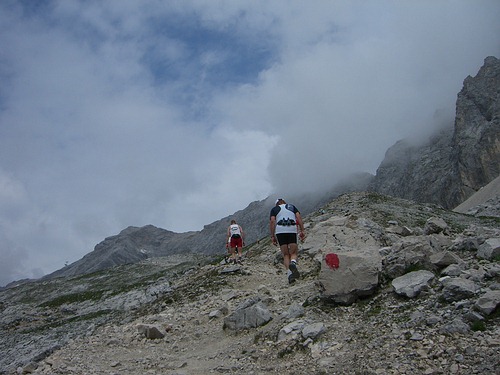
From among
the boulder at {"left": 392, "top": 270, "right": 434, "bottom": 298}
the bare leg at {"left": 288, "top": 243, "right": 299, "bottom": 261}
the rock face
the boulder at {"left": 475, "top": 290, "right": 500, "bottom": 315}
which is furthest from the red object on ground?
the rock face

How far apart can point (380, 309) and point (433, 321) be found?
5.39 ft

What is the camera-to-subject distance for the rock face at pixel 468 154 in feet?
481

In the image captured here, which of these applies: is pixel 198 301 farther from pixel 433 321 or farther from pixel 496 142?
pixel 496 142

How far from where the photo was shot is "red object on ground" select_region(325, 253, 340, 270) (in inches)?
426

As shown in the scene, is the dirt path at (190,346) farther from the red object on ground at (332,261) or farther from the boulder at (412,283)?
the boulder at (412,283)

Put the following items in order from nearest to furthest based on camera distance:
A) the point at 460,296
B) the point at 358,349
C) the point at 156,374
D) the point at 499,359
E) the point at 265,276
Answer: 1. the point at 499,359
2. the point at 358,349
3. the point at 460,296
4. the point at 156,374
5. the point at 265,276

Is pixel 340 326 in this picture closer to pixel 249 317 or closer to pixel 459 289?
pixel 459 289

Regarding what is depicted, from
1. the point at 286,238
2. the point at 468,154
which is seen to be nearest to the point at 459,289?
the point at 286,238

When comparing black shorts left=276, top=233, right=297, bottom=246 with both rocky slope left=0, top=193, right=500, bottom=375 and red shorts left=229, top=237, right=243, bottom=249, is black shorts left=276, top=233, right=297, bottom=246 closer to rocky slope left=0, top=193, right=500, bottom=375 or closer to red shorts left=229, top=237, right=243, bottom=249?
rocky slope left=0, top=193, right=500, bottom=375

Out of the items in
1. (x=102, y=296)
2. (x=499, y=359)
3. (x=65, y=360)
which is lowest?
(x=499, y=359)

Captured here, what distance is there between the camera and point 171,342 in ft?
39.4

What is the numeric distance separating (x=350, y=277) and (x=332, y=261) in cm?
62

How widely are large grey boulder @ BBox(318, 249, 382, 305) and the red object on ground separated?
0.12 ft

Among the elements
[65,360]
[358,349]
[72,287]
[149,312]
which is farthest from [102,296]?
[358,349]
